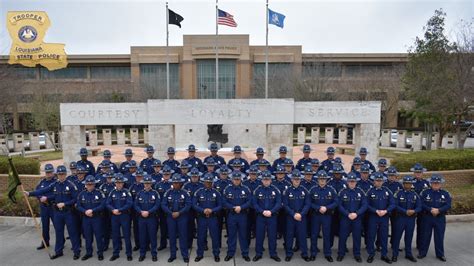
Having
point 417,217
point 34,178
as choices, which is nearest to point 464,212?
point 417,217

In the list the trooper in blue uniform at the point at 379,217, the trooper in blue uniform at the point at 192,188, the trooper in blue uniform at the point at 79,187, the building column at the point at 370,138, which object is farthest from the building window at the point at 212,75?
the trooper in blue uniform at the point at 379,217

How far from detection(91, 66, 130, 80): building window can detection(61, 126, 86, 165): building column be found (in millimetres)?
35776

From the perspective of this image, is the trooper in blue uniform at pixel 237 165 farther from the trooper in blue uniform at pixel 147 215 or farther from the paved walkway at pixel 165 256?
the trooper in blue uniform at pixel 147 215

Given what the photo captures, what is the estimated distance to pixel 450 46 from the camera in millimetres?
17172

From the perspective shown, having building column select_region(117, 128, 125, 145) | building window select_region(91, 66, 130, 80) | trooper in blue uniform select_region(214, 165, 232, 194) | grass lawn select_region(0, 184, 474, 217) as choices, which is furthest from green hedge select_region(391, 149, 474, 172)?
building window select_region(91, 66, 130, 80)

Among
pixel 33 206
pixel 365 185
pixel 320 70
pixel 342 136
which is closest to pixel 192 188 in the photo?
pixel 365 185

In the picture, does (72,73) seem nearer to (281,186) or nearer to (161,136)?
(161,136)

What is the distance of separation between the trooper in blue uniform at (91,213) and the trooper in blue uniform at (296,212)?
12.5ft

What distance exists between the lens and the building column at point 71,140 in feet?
48.1

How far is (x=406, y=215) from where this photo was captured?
648 centimetres

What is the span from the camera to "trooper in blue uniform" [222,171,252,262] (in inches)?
255

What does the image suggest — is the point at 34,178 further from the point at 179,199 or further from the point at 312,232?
the point at 312,232

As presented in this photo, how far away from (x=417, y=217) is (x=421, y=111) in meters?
15.2

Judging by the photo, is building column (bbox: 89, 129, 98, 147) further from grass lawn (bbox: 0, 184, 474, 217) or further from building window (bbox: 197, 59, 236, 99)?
building window (bbox: 197, 59, 236, 99)
